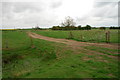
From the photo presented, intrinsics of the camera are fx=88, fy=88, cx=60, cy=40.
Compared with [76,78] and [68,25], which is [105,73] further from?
[68,25]

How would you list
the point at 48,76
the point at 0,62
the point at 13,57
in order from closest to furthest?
the point at 48,76 < the point at 0,62 < the point at 13,57

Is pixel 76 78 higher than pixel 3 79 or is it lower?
higher

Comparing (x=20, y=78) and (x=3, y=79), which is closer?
(x=20, y=78)

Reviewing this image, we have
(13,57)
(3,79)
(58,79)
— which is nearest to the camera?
(58,79)

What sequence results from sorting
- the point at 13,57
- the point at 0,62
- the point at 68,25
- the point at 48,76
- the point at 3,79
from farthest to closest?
the point at 68,25
the point at 13,57
the point at 0,62
the point at 3,79
the point at 48,76

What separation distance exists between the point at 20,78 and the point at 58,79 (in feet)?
6.31

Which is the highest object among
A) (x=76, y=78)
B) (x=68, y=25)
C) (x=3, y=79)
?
(x=68, y=25)

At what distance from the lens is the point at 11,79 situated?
4508mm

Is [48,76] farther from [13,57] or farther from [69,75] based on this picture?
[13,57]

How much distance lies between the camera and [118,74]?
4578 mm

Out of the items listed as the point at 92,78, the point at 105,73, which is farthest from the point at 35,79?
the point at 105,73

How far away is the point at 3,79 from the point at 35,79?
1.94m

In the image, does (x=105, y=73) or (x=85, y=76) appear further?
(x=105, y=73)

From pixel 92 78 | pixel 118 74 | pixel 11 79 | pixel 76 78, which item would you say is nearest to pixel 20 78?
pixel 11 79
